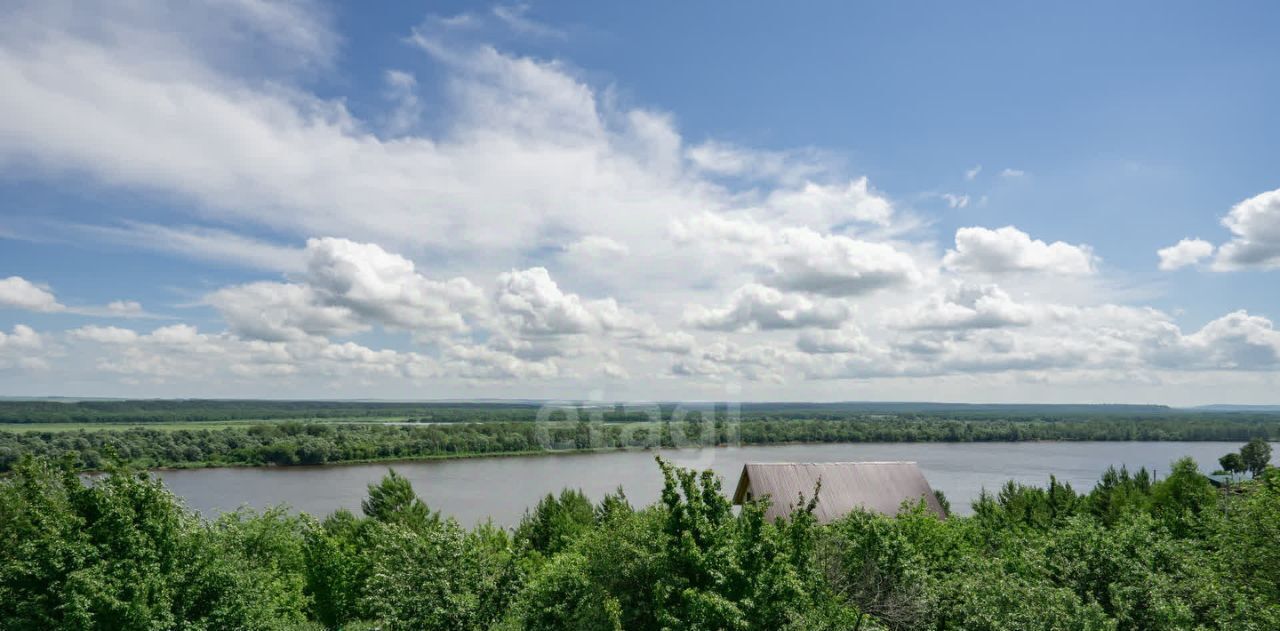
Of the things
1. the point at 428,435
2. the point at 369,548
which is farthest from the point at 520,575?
the point at 428,435

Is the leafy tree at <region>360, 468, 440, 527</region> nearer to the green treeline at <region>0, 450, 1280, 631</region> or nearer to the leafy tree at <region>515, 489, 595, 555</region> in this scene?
the leafy tree at <region>515, 489, 595, 555</region>

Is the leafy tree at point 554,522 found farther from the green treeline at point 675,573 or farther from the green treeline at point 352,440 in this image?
the green treeline at point 352,440

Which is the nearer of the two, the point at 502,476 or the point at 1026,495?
the point at 1026,495

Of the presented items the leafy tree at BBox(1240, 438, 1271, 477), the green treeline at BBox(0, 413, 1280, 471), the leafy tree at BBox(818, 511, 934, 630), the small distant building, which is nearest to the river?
the green treeline at BBox(0, 413, 1280, 471)

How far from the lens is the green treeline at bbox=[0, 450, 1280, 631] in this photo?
13.7 m

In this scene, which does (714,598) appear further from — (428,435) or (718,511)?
(428,435)

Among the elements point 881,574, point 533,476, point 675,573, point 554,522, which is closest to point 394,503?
point 554,522

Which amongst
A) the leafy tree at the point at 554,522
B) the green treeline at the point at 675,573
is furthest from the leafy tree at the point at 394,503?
the green treeline at the point at 675,573

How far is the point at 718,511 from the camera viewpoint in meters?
14.5

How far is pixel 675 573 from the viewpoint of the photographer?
1412 cm

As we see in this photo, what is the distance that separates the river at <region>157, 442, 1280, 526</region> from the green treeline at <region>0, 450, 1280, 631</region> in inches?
1045

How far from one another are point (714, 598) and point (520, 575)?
566 centimetres

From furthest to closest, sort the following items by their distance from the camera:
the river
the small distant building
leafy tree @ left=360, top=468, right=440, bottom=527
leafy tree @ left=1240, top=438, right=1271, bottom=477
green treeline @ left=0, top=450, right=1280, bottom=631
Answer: leafy tree @ left=1240, top=438, right=1271, bottom=477 < the river < leafy tree @ left=360, top=468, right=440, bottom=527 < the small distant building < green treeline @ left=0, top=450, right=1280, bottom=631

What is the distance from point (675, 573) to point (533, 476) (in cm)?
7927
